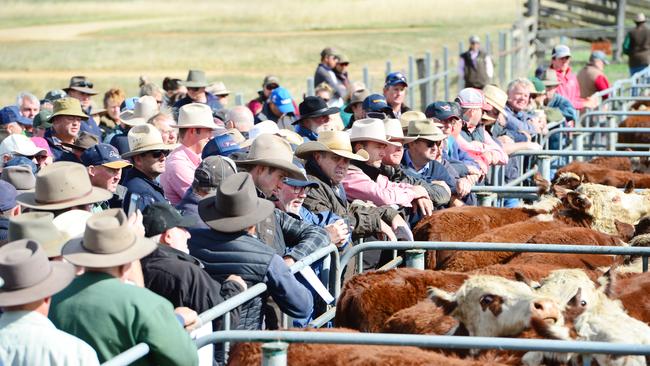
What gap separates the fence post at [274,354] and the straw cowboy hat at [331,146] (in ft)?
11.8

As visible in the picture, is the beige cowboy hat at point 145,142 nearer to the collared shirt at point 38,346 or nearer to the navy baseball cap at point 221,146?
the navy baseball cap at point 221,146

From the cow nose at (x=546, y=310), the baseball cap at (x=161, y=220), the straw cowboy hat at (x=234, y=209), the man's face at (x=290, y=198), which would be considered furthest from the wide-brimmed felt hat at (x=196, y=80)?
the cow nose at (x=546, y=310)

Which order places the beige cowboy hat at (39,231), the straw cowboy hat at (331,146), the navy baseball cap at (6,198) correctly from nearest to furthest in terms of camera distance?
the beige cowboy hat at (39,231), the navy baseball cap at (6,198), the straw cowboy hat at (331,146)

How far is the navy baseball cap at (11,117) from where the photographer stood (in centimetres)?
1179

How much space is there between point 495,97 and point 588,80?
25.3 feet

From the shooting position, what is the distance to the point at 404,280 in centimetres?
665

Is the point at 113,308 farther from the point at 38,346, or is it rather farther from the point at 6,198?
the point at 6,198

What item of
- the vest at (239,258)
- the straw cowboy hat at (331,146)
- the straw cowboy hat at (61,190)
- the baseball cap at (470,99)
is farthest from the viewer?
the baseball cap at (470,99)

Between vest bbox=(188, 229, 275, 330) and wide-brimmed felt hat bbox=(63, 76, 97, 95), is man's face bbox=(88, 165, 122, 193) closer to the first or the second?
vest bbox=(188, 229, 275, 330)

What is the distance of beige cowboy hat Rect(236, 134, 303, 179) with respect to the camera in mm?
7270

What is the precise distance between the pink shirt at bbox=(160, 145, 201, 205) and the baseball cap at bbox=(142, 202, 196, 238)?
2.50 metres

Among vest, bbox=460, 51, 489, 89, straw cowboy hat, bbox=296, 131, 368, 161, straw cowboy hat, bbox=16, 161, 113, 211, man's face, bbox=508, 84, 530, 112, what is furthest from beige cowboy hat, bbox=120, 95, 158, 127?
vest, bbox=460, 51, 489, 89

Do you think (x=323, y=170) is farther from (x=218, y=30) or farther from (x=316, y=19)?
(x=316, y=19)

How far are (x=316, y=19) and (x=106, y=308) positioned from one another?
203 ft
